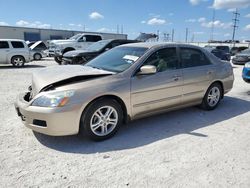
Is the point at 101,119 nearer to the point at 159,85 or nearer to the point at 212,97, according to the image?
the point at 159,85

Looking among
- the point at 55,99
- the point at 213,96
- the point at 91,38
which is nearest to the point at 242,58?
the point at 91,38

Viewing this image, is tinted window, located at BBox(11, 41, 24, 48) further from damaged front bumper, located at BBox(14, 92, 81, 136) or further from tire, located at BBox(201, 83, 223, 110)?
tire, located at BBox(201, 83, 223, 110)

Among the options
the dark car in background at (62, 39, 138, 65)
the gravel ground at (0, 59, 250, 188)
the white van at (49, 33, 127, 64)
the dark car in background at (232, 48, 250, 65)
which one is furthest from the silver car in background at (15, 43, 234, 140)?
the dark car in background at (232, 48, 250, 65)

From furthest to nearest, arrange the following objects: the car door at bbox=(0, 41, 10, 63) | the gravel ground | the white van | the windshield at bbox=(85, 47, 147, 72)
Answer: the white van, the car door at bbox=(0, 41, 10, 63), the windshield at bbox=(85, 47, 147, 72), the gravel ground

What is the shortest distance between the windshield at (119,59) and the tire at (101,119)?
0.69m

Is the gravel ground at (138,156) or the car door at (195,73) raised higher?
the car door at (195,73)

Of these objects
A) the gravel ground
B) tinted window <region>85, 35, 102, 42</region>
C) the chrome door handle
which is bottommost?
the gravel ground

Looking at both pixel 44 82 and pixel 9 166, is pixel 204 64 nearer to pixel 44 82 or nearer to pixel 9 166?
pixel 44 82

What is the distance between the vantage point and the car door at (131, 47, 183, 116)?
3.67 meters

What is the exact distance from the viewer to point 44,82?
3.32 meters

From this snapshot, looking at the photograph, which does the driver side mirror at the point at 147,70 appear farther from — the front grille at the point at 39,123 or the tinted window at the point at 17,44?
the tinted window at the point at 17,44

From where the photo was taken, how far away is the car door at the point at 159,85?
12.0ft

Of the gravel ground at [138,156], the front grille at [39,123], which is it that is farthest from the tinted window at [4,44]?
A: the front grille at [39,123]

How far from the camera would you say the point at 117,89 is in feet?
11.2
